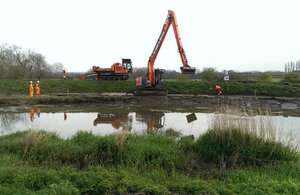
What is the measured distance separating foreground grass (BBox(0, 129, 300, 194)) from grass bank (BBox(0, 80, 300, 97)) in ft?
52.3

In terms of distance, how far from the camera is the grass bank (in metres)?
21.2

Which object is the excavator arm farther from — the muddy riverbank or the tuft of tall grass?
the tuft of tall grass

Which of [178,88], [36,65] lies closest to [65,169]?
[178,88]

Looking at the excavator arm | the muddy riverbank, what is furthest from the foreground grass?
the excavator arm

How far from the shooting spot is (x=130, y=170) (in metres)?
4.40

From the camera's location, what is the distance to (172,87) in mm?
22781

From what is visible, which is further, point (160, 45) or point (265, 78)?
point (265, 78)

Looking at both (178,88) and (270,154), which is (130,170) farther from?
(178,88)

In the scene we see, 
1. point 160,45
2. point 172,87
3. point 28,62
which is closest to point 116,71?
point 172,87

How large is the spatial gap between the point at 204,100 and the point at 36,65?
26.9 metres

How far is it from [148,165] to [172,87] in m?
18.4

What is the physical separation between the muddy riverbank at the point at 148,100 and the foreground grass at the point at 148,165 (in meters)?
10.5

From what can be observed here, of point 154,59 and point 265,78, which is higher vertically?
point 154,59

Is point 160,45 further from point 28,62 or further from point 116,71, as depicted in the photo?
point 28,62
